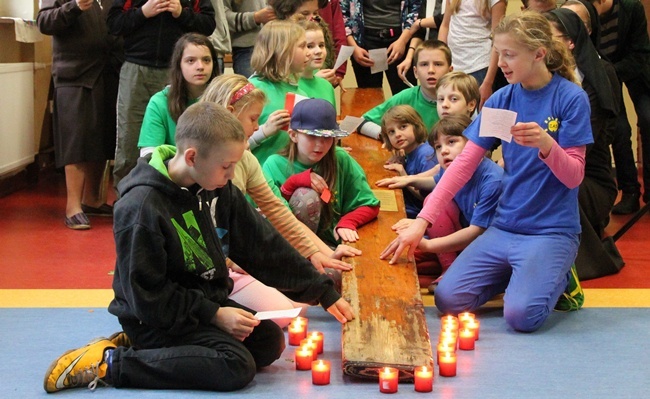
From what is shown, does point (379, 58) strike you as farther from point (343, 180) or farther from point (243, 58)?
point (343, 180)

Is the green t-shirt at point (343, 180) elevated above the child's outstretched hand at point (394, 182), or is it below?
above

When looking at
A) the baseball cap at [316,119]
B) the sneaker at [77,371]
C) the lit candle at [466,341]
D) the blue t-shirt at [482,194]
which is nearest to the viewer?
the sneaker at [77,371]

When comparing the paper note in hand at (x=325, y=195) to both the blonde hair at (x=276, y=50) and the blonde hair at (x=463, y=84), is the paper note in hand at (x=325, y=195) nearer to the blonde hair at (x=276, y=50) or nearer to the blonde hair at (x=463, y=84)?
the blonde hair at (x=276, y=50)

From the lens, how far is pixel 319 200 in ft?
14.4

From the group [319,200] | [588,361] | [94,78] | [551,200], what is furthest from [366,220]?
[94,78]

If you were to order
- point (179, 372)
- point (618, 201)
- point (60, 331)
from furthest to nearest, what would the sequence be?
point (618, 201) → point (60, 331) → point (179, 372)

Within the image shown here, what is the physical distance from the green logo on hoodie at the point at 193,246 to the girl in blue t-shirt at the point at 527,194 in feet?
3.53

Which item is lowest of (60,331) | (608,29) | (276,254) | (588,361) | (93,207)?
A: (93,207)

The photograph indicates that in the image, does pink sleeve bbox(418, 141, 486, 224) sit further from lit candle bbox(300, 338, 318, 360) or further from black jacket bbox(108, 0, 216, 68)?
black jacket bbox(108, 0, 216, 68)

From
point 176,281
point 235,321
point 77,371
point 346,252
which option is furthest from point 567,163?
point 77,371

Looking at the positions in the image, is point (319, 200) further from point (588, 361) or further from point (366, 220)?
point (588, 361)

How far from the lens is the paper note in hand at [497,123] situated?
3920 mm

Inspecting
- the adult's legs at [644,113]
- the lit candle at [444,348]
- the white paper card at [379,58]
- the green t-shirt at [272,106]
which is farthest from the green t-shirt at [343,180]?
the adult's legs at [644,113]

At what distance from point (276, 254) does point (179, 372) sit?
59 centimetres
